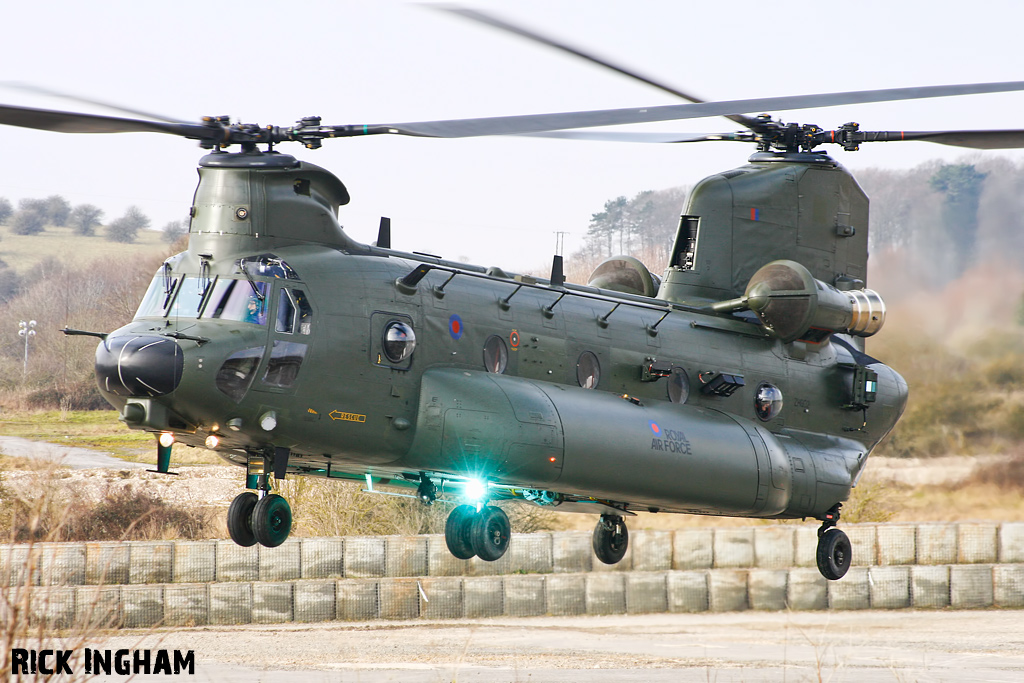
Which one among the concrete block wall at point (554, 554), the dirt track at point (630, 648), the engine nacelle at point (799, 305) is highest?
the engine nacelle at point (799, 305)

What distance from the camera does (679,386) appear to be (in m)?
15.5

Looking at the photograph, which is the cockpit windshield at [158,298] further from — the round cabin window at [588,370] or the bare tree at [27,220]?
the bare tree at [27,220]

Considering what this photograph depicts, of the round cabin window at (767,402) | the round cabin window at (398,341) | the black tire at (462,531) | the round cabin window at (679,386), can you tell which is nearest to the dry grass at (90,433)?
the round cabin window at (767,402)

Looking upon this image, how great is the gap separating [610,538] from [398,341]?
6387mm

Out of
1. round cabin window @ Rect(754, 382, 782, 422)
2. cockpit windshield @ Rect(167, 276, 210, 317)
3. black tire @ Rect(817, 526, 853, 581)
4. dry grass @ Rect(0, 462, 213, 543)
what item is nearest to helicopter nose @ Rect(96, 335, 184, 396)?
cockpit windshield @ Rect(167, 276, 210, 317)

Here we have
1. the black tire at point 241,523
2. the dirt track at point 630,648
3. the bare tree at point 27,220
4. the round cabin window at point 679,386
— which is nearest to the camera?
the black tire at point 241,523

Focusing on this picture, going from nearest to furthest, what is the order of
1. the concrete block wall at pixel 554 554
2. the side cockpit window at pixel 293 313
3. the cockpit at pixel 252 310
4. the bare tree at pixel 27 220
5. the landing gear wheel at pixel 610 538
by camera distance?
1. the cockpit at pixel 252 310
2. the side cockpit window at pixel 293 313
3. the landing gear wheel at pixel 610 538
4. the concrete block wall at pixel 554 554
5. the bare tree at pixel 27 220

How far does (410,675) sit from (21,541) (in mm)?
17798

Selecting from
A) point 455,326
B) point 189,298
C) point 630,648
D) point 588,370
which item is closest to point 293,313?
point 189,298

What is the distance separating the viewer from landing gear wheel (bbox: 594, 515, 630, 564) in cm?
1750

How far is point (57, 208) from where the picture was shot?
189 ft

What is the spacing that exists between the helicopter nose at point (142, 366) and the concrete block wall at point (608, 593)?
20.8 m

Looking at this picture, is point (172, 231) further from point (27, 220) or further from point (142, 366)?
point (142, 366)

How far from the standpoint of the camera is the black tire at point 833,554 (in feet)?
55.2
